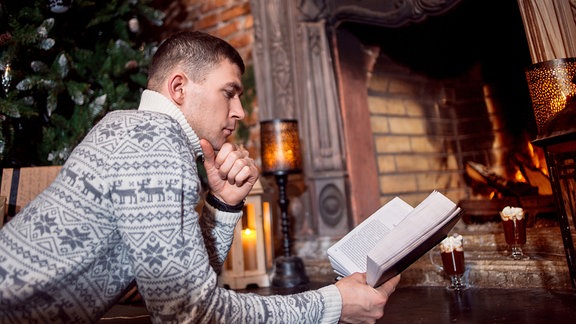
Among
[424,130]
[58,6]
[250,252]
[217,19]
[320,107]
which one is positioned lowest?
[250,252]

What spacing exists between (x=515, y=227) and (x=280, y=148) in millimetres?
1063

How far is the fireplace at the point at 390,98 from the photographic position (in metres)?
2.46

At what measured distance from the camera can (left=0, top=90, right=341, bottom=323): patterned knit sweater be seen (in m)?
0.77

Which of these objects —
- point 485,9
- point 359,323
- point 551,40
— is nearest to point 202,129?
point 359,323

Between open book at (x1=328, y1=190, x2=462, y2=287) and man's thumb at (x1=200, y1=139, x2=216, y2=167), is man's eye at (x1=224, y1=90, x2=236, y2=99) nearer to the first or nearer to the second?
man's thumb at (x1=200, y1=139, x2=216, y2=167)

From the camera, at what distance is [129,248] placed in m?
0.78

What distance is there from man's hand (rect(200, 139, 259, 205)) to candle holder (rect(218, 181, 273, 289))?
A: 3.42 feet

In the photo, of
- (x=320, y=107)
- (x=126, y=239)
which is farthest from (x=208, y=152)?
(x=320, y=107)

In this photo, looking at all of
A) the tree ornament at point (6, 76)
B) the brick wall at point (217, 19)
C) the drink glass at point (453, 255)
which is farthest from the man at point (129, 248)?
the brick wall at point (217, 19)

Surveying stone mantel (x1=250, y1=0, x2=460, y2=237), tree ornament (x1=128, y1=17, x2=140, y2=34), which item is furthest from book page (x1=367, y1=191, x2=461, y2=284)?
tree ornament (x1=128, y1=17, x2=140, y2=34)

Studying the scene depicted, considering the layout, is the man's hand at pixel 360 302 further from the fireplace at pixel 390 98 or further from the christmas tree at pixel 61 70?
the christmas tree at pixel 61 70

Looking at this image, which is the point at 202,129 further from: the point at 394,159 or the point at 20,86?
the point at 394,159

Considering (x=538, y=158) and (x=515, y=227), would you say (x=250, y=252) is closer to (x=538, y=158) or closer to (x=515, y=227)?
(x=515, y=227)

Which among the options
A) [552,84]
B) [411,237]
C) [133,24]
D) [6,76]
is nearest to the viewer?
[411,237]
